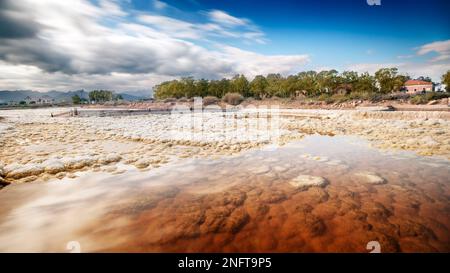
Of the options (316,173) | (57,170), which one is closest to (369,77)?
(316,173)

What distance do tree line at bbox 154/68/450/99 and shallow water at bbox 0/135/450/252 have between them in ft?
178

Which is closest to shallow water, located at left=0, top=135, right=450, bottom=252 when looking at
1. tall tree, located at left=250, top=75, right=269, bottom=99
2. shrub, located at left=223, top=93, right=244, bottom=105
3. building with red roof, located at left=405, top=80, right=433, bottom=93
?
shrub, located at left=223, top=93, right=244, bottom=105

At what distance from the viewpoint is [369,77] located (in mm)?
49375

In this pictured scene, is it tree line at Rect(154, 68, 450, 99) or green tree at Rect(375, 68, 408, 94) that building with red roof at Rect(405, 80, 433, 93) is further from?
green tree at Rect(375, 68, 408, 94)

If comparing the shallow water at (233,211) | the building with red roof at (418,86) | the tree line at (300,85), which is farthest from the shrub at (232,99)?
the building with red roof at (418,86)

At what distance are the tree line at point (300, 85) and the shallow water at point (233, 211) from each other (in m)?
54.3

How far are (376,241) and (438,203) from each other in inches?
64.2

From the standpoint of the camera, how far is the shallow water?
86.4 inches

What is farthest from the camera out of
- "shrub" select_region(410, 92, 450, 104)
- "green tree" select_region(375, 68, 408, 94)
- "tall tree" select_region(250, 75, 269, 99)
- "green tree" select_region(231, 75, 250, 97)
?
"green tree" select_region(231, 75, 250, 97)

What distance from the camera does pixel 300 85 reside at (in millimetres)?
59906

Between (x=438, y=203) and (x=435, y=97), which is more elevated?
(x=435, y=97)

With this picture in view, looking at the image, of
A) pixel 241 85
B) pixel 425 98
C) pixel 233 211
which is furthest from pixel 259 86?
pixel 233 211
